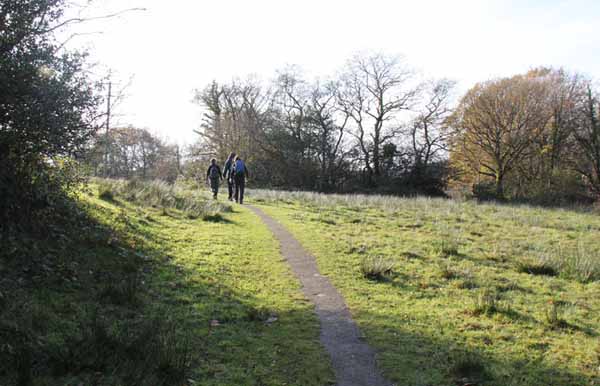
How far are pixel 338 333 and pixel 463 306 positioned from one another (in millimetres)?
2274

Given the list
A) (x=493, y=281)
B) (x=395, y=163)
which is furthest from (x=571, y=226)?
(x=395, y=163)

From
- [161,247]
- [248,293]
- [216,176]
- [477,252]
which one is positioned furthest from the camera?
[216,176]

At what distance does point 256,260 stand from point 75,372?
17.4ft

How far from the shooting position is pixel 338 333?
17.7ft

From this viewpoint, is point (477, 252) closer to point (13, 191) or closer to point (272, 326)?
point (272, 326)

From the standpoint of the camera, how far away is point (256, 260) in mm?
9000

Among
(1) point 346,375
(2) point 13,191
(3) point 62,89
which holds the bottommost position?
(1) point 346,375

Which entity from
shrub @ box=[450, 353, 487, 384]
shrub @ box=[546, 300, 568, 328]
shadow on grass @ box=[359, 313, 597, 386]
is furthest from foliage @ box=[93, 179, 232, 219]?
shrub @ box=[450, 353, 487, 384]

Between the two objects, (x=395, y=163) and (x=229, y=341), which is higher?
(x=395, y=163)

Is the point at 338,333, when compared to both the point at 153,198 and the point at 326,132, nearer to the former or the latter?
the point at 153,198

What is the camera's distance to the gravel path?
170 inches

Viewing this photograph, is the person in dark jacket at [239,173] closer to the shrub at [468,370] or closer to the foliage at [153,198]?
the foliage at [153,198]

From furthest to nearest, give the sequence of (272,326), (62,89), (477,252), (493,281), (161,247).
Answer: (477,252), (161,247), (493,281), (62,89), (272,326)

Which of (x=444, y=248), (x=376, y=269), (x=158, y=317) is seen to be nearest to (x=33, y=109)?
(x=158, y=317)
